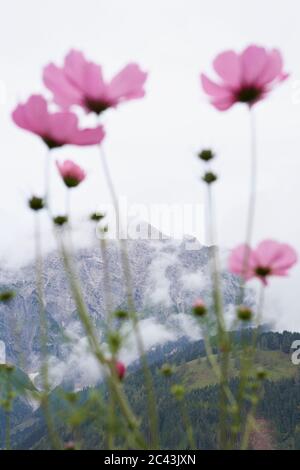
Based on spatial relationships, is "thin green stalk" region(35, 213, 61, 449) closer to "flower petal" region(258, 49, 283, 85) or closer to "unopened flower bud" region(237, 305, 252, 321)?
"unopened flower bud" region(237, 305, 252, 321)

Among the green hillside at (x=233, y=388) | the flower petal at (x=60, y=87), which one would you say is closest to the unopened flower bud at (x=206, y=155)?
the flower petal at (x=60, y=87)

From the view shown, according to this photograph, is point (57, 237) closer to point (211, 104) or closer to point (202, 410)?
point (211, 104)

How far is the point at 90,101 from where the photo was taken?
1.29 meters

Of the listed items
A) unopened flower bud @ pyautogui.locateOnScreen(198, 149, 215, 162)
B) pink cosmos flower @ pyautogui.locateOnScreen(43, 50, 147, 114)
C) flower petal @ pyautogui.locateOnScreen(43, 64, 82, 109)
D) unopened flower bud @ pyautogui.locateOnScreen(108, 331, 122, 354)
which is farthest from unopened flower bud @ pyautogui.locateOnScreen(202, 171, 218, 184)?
unopened flower bud @ pyautogui.locateOnScreen(108, 331, 122, 354)

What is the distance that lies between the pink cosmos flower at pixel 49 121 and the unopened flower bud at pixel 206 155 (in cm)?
45

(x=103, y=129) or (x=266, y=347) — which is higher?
(x=103, y=129)

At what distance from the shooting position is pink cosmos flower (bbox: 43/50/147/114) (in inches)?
50.3

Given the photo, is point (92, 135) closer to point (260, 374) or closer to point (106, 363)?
point (106, 363)

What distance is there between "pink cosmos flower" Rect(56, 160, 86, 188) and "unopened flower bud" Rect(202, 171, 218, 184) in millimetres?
375
